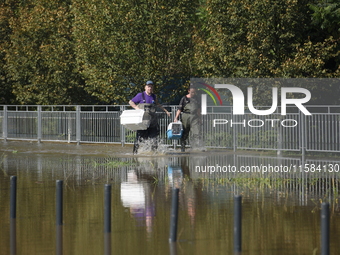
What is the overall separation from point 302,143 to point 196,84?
6267mm

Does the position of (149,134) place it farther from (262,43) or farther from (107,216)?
(107,216)

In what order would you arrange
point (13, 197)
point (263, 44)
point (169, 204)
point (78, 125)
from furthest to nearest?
point (78, 125), point (263, 44), point (169, 204), point (13, 197)

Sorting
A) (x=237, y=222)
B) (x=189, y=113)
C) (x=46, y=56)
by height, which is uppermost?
(x=46, y=56)

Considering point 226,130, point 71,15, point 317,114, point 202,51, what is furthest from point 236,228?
point 71,15

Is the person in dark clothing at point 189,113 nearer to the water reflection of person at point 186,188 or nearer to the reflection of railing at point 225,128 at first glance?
the reflection of railing at point 225,128

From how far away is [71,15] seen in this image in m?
29.6

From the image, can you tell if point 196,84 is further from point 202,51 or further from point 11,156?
point 11,156

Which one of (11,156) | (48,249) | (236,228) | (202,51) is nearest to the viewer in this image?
(236,228)

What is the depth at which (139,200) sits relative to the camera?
9.71 metres

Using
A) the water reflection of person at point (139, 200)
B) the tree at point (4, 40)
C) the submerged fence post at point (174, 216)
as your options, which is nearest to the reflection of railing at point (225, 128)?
the water reflection of person at point (139, 200)

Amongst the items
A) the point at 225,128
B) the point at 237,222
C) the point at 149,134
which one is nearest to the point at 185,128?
the point at 225,128

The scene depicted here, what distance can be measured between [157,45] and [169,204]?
16.6 m

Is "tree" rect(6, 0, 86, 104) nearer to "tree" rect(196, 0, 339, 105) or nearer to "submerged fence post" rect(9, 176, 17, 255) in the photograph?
"tree" rect(196, 0, 339, 105)

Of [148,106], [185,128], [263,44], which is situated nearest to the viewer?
[148,106]
